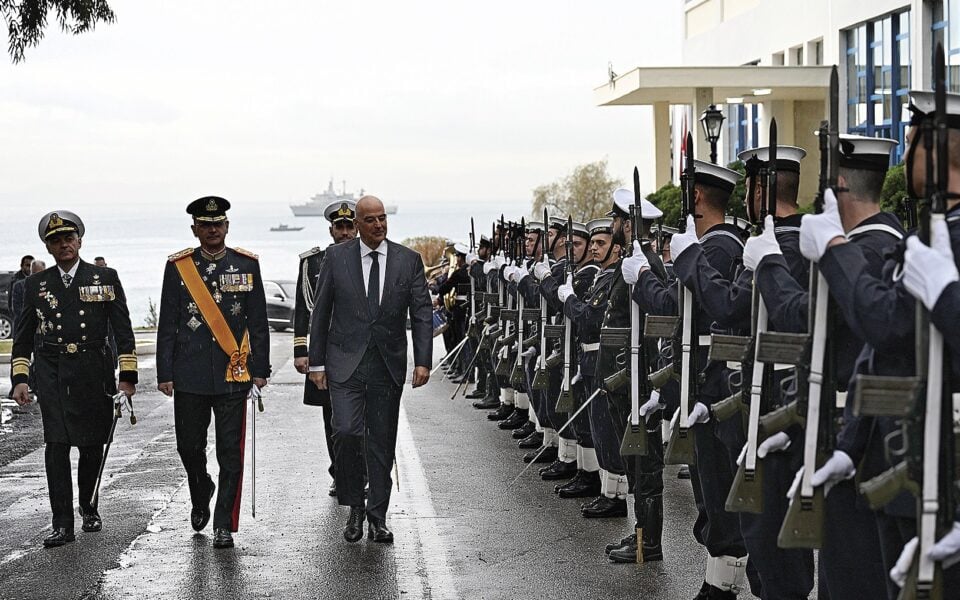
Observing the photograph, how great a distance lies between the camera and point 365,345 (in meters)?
8.73

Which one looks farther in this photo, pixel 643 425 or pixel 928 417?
pixel 643 425

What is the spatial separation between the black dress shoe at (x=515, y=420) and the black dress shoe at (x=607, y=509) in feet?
16.5

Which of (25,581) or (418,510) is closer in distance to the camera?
(25,581)

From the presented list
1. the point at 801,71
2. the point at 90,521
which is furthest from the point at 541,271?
the point at 801,71

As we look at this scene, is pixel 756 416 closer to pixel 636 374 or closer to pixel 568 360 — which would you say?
pixel 636 374

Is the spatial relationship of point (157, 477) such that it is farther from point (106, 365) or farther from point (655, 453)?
point (655, 453)

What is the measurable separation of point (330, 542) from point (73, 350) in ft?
6.60

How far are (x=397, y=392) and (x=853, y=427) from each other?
4575 millimetres

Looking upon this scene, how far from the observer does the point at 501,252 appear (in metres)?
15.9

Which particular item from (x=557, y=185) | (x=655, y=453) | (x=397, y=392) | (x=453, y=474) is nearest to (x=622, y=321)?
(x=655, y=453)

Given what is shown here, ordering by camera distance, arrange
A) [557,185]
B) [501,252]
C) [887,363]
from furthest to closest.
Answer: [557,185]
[501,252]
[887,363]

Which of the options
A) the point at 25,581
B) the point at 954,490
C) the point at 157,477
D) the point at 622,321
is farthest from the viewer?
the point at 157,477

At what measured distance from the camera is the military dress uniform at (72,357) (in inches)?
343

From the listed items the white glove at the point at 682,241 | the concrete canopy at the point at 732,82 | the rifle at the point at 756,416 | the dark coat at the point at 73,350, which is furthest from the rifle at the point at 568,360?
the concrete canopy at the point at 732,82
